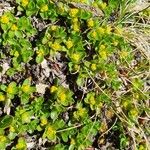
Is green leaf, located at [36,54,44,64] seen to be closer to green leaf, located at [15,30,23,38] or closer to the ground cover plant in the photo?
the ground cover plant

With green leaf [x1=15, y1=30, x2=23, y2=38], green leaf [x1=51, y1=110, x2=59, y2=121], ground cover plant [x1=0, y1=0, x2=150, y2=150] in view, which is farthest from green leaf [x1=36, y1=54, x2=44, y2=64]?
green leaf [x1=51, y1=110, x2=59, y2=121]

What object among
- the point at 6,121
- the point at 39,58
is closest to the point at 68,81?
the point at 39,58

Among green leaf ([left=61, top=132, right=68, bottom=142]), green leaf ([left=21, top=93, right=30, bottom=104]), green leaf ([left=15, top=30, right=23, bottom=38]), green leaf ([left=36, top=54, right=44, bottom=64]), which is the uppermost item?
green leaf ([left=15, top=30, right=23, bottom=38])

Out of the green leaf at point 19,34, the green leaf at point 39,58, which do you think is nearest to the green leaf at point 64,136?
the green leaf at point 39,58

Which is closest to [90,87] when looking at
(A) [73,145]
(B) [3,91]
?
(A) [73,145]

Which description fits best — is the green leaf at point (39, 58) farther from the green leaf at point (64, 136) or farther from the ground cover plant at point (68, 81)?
the green leaf at point (64, 136)

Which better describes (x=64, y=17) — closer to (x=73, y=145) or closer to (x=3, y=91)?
(x=3, y=91)

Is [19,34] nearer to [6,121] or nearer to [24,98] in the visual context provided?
[24,98]
